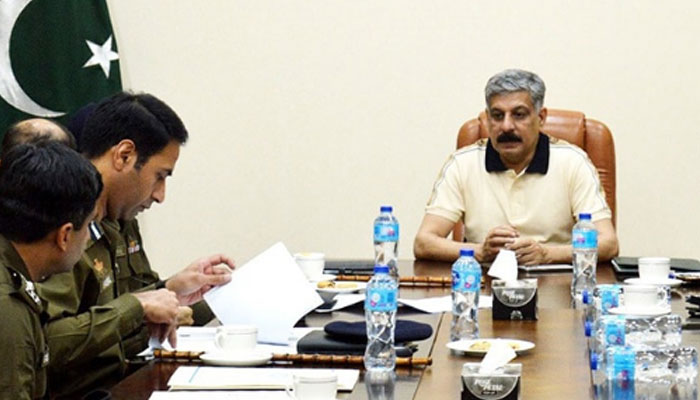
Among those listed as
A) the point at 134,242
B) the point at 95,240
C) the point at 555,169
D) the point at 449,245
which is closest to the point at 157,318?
the point at 95,240

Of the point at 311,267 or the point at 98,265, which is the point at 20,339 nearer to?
the point at 98,265

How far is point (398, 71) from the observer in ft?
17.5

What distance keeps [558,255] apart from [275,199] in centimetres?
197

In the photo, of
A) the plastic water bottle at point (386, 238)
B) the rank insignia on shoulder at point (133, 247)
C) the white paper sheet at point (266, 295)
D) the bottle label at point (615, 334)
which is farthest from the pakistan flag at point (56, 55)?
the bottle label at point (615, 334)

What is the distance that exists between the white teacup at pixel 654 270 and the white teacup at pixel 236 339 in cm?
144

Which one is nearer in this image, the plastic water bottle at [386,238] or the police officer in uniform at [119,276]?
the police officer in uniform at [119,276]

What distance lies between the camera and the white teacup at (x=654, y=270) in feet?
10.8

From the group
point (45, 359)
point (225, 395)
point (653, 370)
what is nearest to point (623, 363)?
point (653, 370)

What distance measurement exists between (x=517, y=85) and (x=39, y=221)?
2.57 m

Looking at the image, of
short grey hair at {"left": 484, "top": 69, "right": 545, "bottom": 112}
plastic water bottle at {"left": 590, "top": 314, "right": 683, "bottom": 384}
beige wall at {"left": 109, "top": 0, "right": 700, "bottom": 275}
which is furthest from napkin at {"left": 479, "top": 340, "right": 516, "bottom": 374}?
beige wall at {"left": 109, "top": 0, "right": 700, "bottom": 275}

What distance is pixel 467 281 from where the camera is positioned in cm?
258

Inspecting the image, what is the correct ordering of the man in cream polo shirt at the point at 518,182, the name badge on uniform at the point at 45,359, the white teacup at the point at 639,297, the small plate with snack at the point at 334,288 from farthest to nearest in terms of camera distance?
the man in cream polo shirt at the point at 518,182 < the small plate with snack at the point at 334,288 < the white teacup at the point at 639,297 < the name badge on uniform at the point at 45,359

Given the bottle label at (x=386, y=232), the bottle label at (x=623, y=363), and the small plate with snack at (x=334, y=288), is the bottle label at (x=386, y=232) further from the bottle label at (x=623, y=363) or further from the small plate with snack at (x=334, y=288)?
the bottle label at (x=623, y=363)

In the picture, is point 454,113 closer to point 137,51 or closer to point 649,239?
point 649,239
